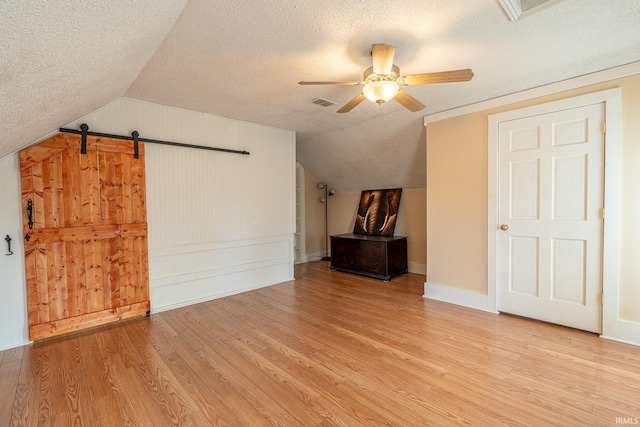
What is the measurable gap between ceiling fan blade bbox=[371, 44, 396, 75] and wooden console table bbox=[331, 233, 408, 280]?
3041mm

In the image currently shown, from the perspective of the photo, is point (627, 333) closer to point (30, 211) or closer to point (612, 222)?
point (612, 222)

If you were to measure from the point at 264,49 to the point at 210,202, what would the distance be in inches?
86.9

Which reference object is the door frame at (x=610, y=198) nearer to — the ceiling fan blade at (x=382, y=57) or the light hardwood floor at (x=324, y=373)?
the light hardwood floor at (x=324, y=373)

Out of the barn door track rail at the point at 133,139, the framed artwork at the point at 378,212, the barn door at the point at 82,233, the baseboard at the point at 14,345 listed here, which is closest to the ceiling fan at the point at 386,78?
the barn door track rail at the point at 133,139

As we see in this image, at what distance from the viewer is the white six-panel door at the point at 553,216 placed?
265 cm

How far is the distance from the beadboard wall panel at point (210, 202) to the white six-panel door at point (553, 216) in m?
3.02

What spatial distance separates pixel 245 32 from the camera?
2.02 meters

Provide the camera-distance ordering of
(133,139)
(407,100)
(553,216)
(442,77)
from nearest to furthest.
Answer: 1. (442,77)
2. (407,100)
3. (553,216)
4. (133,139)

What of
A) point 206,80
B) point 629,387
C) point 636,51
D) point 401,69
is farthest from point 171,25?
point 629,387

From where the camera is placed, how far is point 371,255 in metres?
4.89

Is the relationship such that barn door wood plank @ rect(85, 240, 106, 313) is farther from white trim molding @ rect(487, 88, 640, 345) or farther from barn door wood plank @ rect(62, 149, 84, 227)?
white trim molding @ rect(487, 88, 640, 345)

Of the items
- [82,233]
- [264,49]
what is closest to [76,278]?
[82,233]

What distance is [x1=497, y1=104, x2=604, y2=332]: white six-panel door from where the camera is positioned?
265 centimetres

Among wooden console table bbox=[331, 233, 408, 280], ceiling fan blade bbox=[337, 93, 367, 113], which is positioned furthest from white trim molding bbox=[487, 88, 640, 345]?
wooden console table bbox=[331, 233, 408, 280]
